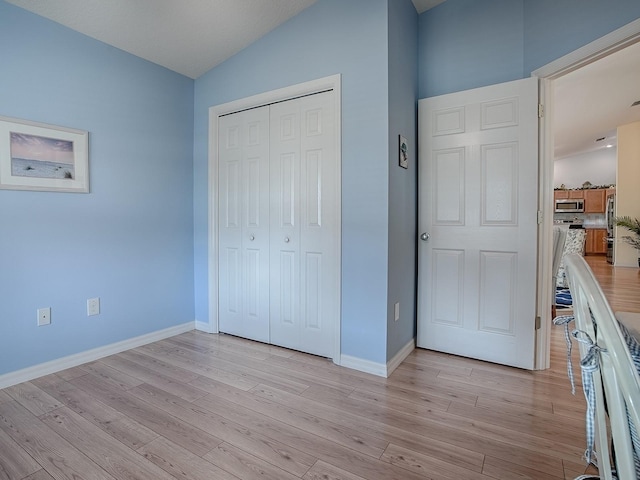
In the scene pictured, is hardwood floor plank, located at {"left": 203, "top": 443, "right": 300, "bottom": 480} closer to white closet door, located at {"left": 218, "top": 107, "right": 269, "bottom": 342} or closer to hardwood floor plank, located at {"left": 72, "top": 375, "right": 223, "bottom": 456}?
hardwood floor plank, located at {"left": 72, "top": 375, "right": 223, "bottom": 456}

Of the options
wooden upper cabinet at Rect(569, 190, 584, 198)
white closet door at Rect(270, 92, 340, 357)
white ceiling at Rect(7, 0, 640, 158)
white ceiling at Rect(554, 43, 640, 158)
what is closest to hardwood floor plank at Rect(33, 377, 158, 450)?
white closet door at Rect(270, 92, 340, 357)

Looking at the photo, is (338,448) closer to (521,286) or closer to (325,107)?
(521,286)

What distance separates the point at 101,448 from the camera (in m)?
1.52

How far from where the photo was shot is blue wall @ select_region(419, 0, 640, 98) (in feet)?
6.28

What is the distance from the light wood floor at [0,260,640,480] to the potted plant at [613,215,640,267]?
225 inches

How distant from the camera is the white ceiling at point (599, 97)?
380cm

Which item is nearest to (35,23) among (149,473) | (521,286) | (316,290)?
(316,290)

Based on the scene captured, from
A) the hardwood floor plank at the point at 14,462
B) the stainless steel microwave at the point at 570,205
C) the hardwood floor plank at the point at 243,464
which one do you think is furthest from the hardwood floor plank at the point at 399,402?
the stainless steel microwave at the point at 570,205

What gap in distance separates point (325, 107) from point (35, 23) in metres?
1.98

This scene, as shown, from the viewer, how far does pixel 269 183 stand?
276cm

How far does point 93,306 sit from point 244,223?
1307 mm

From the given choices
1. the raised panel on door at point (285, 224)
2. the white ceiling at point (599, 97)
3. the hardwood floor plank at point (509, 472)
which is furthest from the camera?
the white ceiling at point (599, 97)

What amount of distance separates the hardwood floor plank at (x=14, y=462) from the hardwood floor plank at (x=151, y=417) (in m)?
0.41

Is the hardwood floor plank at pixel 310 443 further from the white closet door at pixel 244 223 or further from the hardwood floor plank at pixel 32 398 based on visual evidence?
the white closet door at pixel 244 223
